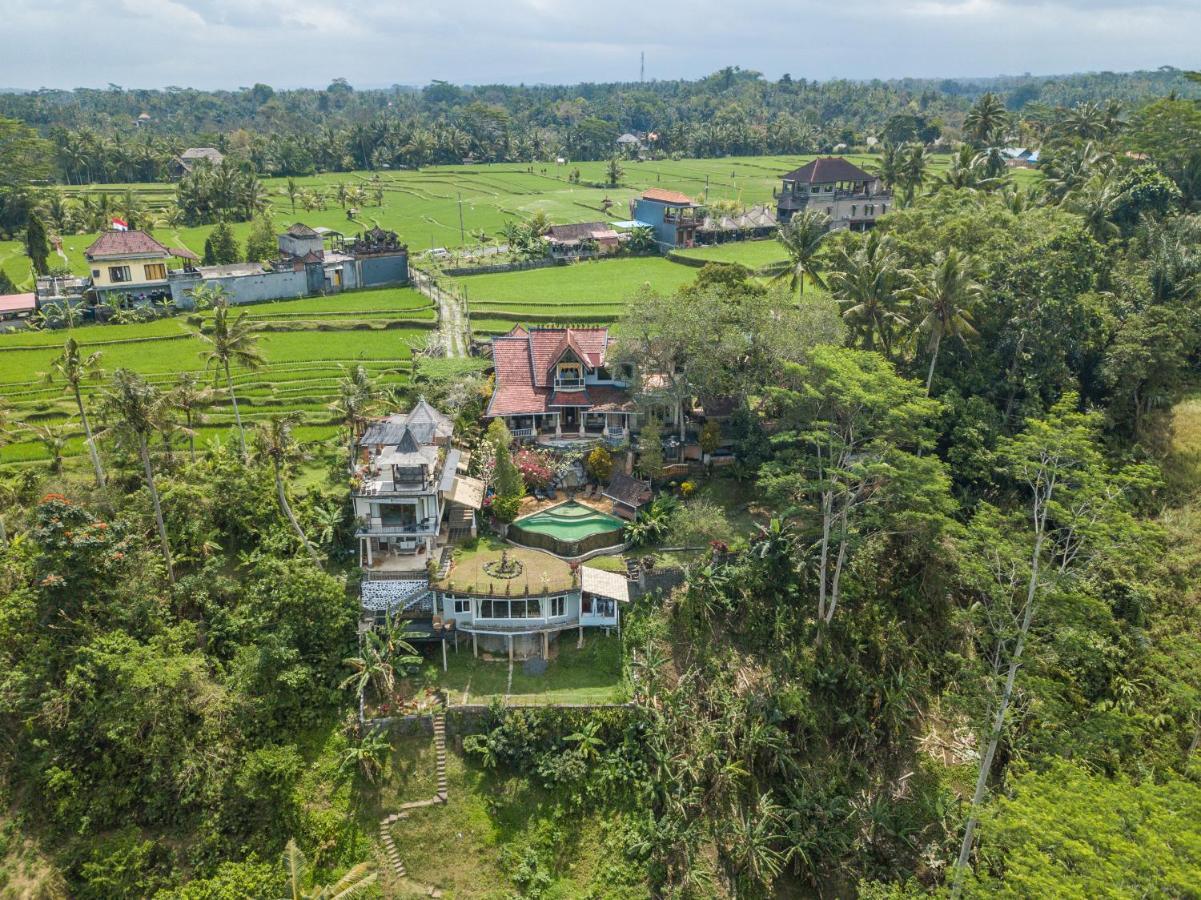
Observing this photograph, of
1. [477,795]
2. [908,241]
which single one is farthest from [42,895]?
[908,241]

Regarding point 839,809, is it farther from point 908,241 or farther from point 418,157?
point 418,157

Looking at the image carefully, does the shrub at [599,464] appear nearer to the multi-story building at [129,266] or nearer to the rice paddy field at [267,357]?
the rice paddy field at [267,357]

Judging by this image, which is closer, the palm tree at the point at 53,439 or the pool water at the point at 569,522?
the pool water at the point at 569,522

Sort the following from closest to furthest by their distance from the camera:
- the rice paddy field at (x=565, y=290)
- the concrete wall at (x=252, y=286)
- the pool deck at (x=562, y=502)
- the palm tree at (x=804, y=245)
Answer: the pool deck at (x=562, y=502) < the palm tree at (x=804, y=245) < the rice paddy field at (x=565, y=290) < the concrete wall at (x=252, y=286)

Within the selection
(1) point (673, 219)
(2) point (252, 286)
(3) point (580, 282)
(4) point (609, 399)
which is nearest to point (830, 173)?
(1) point (673, 219)

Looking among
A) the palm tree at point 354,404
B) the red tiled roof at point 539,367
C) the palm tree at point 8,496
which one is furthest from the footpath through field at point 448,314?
the palm tree at point 8,496

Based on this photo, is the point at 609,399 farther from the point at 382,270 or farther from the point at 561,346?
the point at 382,270

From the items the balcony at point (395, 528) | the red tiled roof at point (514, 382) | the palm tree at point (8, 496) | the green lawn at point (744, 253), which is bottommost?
the balcony at point (395, 528)
